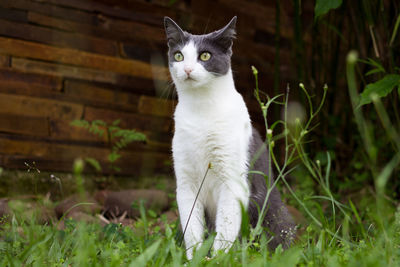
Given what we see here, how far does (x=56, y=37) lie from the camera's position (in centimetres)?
349

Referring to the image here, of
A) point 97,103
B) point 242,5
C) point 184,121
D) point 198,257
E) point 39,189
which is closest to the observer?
point 198,257

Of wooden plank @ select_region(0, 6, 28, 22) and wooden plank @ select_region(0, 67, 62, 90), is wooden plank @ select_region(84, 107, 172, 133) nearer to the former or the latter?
wooden plank @ select_region(0, 67, 62, 90)

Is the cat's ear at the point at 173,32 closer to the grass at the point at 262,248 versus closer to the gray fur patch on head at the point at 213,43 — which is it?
the gray fur patch on head at the point at 213,43

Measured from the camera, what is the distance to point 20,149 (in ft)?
11.0

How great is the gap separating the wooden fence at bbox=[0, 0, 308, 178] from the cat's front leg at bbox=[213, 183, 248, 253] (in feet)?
6.25

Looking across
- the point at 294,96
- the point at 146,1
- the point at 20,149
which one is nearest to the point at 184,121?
the point at 20,149

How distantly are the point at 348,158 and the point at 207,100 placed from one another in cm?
233

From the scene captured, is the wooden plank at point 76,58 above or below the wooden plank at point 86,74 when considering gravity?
above

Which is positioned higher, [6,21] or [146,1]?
[146,1]

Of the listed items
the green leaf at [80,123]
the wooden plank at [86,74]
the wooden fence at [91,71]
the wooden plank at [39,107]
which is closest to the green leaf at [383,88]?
the wooden fence at [91,71]

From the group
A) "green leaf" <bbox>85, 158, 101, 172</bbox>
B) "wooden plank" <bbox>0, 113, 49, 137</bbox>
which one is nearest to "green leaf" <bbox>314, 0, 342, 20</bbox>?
"green leaf" <bbox>85, 158, 101, 172</bbox>

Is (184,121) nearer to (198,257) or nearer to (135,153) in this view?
(198,257)

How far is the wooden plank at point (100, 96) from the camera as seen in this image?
363 centimetres

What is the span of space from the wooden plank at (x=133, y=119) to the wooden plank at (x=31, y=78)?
33 cm
